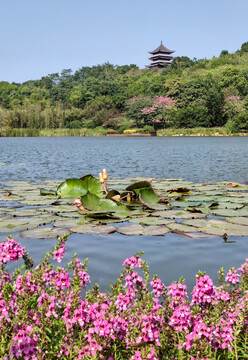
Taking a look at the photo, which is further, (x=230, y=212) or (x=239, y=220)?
(x=230, y=212)

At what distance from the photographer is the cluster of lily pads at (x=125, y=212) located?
4949mm

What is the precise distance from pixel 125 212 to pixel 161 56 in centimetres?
10544

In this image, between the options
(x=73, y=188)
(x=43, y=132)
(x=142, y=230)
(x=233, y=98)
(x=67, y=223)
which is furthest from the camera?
(x=43, y=132)

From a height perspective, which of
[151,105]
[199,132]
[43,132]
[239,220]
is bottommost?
[239,220]

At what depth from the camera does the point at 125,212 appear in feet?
19.5

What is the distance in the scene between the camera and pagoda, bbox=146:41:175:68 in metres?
106

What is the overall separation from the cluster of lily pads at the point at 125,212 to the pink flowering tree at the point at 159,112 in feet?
146

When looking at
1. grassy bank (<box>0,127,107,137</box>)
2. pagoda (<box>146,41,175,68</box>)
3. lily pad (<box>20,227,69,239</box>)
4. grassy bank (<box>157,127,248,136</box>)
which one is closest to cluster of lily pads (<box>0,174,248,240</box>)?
lily pad (<box>20,227,69,239</box>)

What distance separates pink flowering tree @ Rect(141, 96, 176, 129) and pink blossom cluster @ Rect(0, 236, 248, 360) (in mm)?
50205

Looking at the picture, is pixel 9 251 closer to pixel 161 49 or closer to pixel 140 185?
pixel 140 185

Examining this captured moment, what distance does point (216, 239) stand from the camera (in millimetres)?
4738

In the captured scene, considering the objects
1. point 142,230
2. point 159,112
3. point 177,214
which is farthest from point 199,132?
point 142,230

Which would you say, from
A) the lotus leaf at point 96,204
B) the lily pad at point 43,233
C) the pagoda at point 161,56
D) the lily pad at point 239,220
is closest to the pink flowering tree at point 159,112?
the lotus leaf at point 96,204

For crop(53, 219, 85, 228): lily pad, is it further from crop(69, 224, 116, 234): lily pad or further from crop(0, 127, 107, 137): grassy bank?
crop(0, 127, 107, 137): grassy bank
